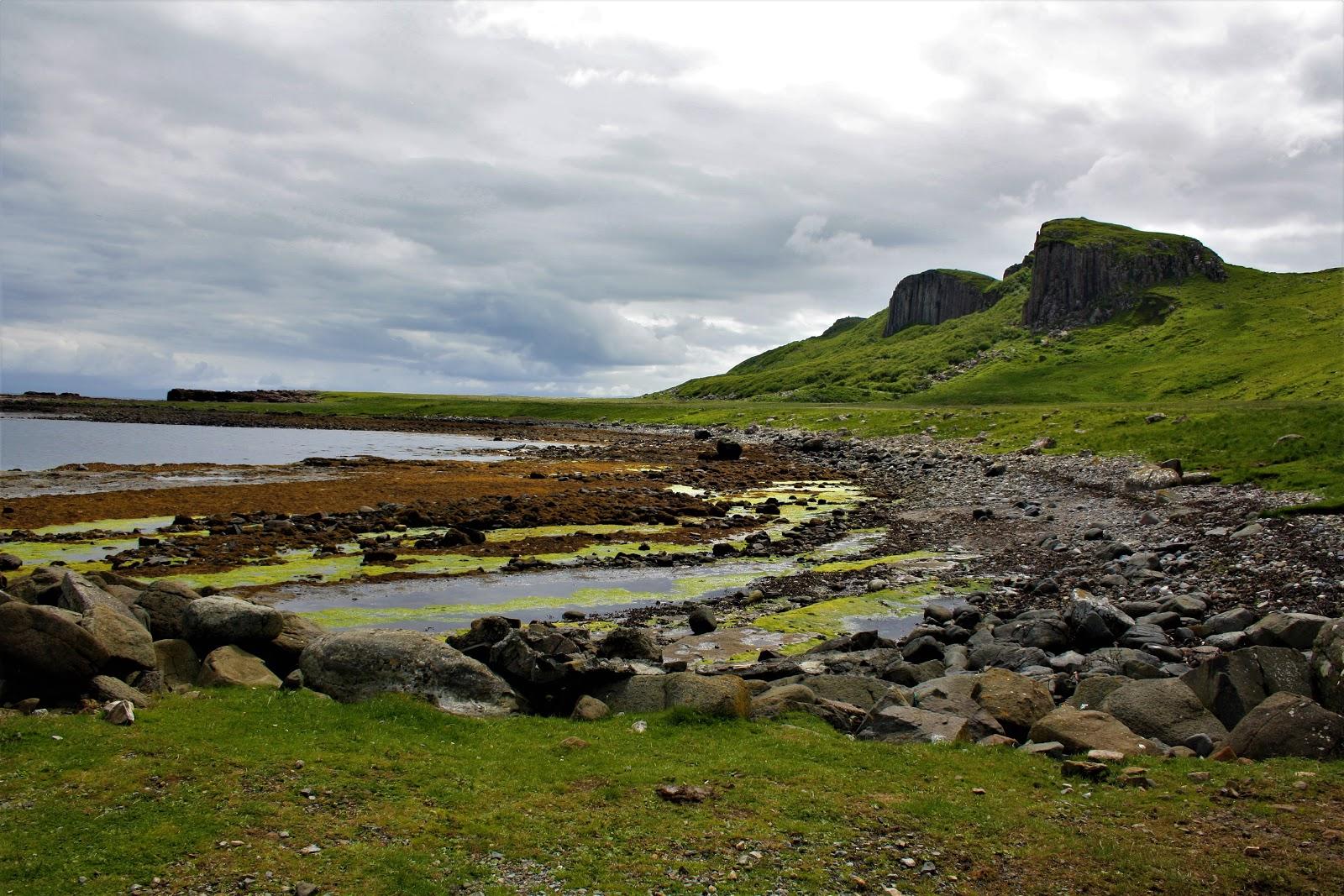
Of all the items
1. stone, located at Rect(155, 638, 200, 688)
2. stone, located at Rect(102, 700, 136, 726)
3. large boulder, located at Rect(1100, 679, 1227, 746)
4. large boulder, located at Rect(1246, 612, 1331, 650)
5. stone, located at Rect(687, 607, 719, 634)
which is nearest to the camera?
stone, located at Rect(102, 700, 136, 726)

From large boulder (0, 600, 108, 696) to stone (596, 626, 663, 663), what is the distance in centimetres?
1250

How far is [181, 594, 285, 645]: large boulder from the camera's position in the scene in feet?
63.6

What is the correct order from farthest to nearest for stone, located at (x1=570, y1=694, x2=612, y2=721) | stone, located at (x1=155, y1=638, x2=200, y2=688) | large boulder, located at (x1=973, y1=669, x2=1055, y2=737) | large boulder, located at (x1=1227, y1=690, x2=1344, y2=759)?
1. stone, located at (x1=155, y1=638, x2=200, y2=688)
2. stone, located at (x1=570, y1=694, x2=612, y2=721)
3. large boulder, located at (x1=973, y1=669, x2=1055, y2=737)
4. large boulder, located at (x1=1227, y1=690, x2=1344, y2=759)

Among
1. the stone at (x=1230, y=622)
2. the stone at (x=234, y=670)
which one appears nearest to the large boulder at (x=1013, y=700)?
the stone at (x=1230, y=622)

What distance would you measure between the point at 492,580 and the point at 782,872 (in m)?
28.6

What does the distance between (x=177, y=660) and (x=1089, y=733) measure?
1943 cm

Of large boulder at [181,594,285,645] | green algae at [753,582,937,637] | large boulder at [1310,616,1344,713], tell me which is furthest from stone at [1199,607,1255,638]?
large boulder at [181,594,285,645]

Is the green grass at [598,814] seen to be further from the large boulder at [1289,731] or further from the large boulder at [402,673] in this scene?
the large boulder at [402,673]

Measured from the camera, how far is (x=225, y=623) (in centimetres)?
1941

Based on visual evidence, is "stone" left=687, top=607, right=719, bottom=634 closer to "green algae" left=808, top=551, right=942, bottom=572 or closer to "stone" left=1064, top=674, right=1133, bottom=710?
"green algae" left=808, top=551, right=942, bottom=572

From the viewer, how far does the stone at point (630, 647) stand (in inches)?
950

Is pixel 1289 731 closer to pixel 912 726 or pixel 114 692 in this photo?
pixel 912 726

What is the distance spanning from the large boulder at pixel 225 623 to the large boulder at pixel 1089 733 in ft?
56.8

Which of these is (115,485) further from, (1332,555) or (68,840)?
(1332,555)
